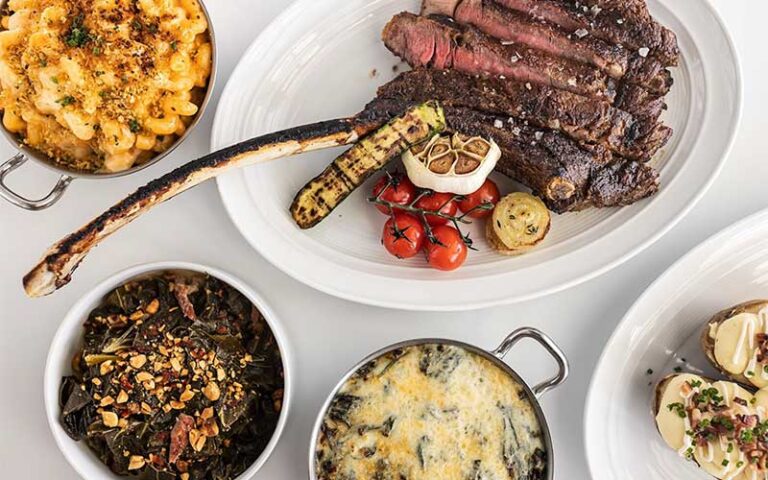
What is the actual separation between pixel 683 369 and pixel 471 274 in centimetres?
87

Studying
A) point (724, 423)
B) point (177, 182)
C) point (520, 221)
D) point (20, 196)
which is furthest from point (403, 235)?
point (20, 196)

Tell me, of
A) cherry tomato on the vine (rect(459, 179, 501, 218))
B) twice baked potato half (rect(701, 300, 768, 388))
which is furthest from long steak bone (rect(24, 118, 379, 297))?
twice baked potato half (rect(701, 300, 768, 388))

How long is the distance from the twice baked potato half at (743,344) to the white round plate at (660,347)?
143mm

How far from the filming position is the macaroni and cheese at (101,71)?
233 cm

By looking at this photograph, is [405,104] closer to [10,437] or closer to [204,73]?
[204,73]

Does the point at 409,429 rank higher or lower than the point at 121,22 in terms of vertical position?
lower

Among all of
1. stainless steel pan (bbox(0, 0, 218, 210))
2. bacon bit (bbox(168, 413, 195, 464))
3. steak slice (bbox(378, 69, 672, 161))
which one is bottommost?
bacon bit (bbox(168, 413, 195, 464))

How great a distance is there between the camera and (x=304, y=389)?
2.69 m

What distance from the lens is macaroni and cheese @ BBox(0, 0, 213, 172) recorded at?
7.63ft

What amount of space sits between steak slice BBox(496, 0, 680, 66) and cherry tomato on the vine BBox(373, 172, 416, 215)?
76 centimetres

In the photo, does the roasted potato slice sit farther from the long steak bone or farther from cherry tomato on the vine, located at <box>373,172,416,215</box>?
the long steak bone

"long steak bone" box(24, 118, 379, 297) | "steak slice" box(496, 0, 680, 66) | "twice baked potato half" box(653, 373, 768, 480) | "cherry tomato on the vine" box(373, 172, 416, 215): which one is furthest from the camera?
"cherry tomato on the vine" box(373, 172, 416, 215)

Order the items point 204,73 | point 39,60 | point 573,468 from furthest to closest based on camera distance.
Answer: point 573,468 → point 204,73 → point 39,60

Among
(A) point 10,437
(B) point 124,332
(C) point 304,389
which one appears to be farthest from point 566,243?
(A) point 10,437
